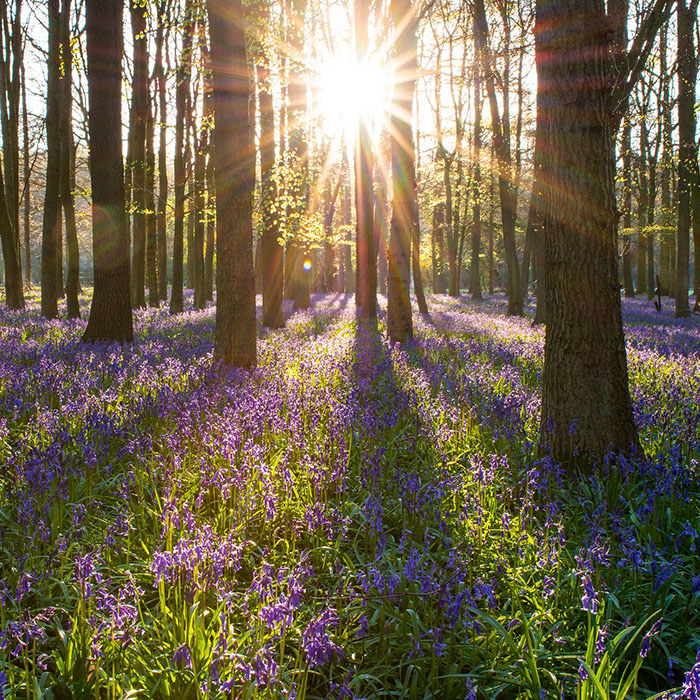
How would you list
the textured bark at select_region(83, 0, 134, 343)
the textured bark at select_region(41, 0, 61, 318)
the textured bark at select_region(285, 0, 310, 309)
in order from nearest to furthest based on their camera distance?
1. the textured bark at select_region(83, 0, 134, 343)
2. the textured bark at select_region(285, 0, 310, 309)
3. the textured bark at select_region(41, 0, 61, 318)

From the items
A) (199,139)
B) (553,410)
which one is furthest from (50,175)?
(553,410)

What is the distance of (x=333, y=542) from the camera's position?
317 cm

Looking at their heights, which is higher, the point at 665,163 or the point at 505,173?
the point at 665,163

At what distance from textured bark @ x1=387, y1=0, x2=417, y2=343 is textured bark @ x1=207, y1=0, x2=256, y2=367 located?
15.1 feet

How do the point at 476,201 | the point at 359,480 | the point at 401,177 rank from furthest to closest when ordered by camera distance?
1. the point at 476,201
2. the point at 401,177
3. the point at 359,480

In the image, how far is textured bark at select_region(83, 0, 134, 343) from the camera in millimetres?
9672

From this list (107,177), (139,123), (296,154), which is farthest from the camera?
(139,123)

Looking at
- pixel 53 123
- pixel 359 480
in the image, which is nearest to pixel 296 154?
pixel 53 123

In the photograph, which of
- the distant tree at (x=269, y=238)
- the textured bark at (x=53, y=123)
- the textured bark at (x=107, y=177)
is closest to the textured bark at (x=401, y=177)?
the distant tree at (x=269, y=238)

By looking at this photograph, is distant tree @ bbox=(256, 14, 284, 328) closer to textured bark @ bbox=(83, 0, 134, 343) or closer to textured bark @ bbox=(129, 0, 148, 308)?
textured bark @ bbox=(129, 0, 148, 308)

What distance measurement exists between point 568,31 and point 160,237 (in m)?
24.8

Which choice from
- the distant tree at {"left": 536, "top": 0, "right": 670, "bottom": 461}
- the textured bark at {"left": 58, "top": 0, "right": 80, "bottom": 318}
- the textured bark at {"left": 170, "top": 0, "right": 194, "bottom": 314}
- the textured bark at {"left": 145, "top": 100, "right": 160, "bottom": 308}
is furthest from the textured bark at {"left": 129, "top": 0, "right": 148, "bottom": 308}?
the distant tree at {"left": 536, "top": 0, "right": 670, "bottom": 461}

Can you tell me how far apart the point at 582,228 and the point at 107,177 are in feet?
30.8

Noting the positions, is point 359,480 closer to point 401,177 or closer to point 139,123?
point 401,177
